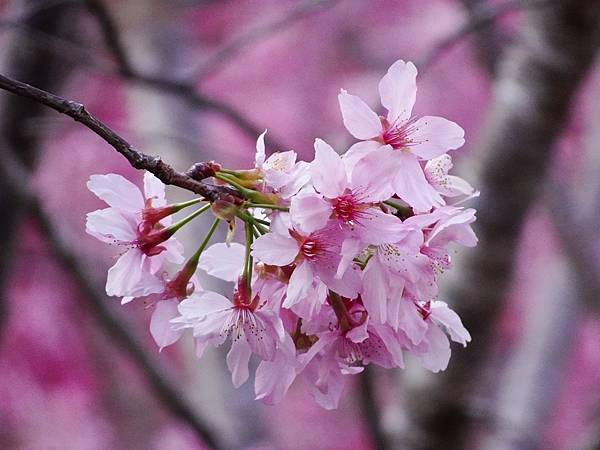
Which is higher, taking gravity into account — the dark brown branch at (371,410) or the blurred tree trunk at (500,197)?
the blurred tree trunk at (500,197)

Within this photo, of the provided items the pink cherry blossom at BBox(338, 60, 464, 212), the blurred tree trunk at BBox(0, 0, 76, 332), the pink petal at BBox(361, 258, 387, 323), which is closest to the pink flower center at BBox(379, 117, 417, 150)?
the pink cherry blossom at BBox(338, 60, 464, 212)

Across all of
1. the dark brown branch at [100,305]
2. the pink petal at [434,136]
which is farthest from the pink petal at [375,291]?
the dark brown branch at [100,305]

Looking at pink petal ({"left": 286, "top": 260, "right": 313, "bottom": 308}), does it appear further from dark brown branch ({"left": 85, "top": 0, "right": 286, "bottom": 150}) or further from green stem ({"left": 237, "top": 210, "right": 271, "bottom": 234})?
dark brown branch ({"left": 85, "top": 0, "right": 286, "bottom": 150})

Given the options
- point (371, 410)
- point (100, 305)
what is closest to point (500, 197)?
point (371, 410)

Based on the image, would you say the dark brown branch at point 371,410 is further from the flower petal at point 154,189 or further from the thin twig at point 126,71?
the flower petal at point 154,189

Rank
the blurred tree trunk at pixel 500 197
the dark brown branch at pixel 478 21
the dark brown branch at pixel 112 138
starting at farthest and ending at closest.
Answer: the blurred tree trunk at pixel 500 197
the dark brown branch at pixel 478 21
the dark brown branch at pixel 112 138

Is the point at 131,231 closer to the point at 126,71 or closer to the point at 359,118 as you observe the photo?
the point at 359,118

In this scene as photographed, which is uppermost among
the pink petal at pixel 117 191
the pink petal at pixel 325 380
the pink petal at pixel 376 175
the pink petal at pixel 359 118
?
the pink petal at pixel 359 118

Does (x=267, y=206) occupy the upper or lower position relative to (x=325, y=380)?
upper
